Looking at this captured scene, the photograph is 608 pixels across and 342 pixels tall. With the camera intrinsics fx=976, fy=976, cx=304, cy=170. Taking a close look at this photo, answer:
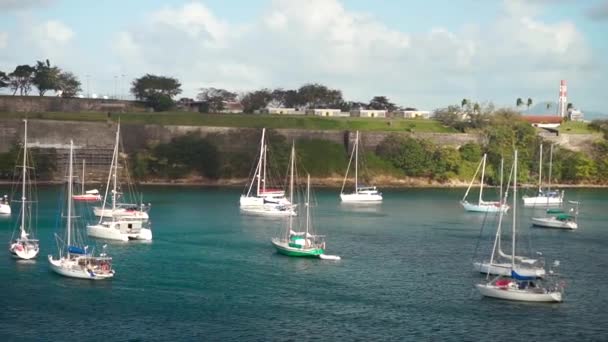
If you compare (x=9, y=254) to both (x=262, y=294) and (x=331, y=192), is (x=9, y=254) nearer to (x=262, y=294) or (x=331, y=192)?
(x=262, y=294)

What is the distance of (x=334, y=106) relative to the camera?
505ft

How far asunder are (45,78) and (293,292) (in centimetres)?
9501

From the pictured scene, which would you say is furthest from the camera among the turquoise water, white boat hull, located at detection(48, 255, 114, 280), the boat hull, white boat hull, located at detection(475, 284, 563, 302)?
the boat hull

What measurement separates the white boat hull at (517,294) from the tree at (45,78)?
98.5m

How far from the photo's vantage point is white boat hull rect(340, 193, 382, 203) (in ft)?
297

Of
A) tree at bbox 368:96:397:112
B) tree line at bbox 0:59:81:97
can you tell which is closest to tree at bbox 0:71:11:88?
tree line at bbox 0:59:81:97

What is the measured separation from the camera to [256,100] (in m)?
145

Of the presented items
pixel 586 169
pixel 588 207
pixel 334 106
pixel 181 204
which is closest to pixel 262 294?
pixel 181 204

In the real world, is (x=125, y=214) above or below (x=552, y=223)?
above

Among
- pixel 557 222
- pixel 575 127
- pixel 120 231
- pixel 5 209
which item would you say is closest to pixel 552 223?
pixel 557 222

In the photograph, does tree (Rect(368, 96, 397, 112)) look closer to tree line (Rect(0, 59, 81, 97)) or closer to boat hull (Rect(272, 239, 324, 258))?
tree line (Rect(0, 59, 81, 97))

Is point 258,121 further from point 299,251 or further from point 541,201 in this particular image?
point 299,251

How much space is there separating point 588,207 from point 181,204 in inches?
1459

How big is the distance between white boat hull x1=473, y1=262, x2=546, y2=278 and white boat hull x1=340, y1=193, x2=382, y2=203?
4040cm
